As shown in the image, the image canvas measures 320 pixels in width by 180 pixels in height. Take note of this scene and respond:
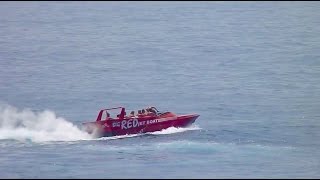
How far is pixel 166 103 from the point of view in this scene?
130500 millimetres

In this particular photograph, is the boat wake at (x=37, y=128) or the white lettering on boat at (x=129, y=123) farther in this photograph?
the white lettering on boat at (x=129, y=123)

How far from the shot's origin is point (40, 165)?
94.6 meters

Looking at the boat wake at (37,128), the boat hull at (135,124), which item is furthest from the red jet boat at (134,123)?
the boat wake at (37,128)

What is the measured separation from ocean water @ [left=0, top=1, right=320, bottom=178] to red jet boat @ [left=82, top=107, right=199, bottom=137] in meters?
0.92

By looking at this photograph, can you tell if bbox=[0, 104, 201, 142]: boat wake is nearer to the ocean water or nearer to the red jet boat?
the ocean water

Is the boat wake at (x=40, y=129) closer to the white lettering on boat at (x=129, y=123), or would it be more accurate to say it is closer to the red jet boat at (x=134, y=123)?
the red jet boat at (x=134, y=123)

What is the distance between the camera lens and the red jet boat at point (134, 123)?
106 m

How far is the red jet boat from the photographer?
4190 inches

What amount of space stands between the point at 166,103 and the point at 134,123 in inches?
904

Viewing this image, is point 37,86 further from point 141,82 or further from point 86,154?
point 86,154

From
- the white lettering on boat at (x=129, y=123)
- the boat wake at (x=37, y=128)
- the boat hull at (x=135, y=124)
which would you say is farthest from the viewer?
the white lettering on boat at (x=129, y=123)

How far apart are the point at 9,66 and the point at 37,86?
2035 cm

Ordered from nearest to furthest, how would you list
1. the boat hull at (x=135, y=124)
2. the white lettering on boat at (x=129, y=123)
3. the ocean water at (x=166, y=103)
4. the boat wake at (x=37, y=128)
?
the ocean water at (x=166, y=103), the boat wake at (x=37, y=128), the boat hull at (x=135, y=124), the white lettering on boat at (x=129, y=123)

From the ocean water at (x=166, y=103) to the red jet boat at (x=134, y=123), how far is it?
92 cm
